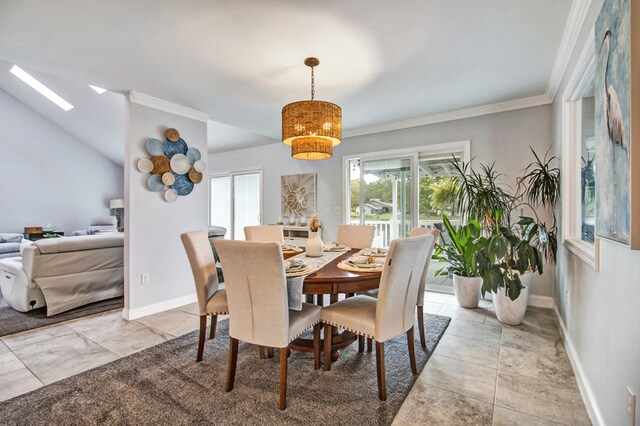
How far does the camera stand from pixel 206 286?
7.45ft

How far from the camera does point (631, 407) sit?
1147 millimetres

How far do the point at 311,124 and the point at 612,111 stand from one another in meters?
1.75

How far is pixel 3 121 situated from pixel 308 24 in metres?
7.90

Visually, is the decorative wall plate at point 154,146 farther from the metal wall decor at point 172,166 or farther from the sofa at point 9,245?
the sofa at point 9,245

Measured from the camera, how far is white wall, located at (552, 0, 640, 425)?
119 cm

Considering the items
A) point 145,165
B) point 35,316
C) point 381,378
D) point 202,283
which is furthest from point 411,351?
point 35,316

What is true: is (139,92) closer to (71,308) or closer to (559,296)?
(71,308)

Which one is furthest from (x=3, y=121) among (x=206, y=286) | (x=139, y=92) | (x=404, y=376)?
(x=404, y=376)

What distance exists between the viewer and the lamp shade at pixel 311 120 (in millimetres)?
2385

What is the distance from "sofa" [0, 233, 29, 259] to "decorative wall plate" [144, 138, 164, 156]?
13.0 feet

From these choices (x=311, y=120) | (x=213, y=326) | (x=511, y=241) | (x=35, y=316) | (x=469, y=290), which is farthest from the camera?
(x=469, y=290)

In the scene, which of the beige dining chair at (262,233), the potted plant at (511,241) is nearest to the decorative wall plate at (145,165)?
the beige dining chair at (262,233)

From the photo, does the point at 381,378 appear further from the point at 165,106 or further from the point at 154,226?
the point at 165,106

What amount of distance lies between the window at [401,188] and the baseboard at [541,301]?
4.12ft
